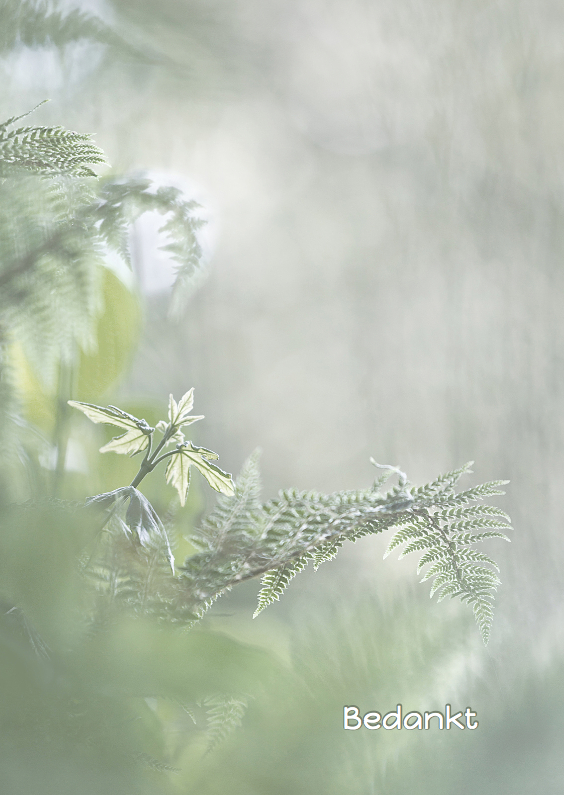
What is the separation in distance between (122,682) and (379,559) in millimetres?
440

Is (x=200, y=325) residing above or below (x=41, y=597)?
above

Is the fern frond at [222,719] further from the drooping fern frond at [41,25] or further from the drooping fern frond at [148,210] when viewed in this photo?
the drooping fern frond at [41,25]

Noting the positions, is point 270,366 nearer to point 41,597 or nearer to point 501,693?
point 501,693

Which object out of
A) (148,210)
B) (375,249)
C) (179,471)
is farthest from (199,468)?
(375,249)

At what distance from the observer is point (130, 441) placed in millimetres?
166

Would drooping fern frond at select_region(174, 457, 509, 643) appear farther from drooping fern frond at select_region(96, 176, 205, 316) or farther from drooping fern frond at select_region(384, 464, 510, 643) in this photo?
drooping fern frond at select_region(96, 176, 205, 316)

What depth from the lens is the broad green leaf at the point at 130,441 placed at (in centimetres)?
16

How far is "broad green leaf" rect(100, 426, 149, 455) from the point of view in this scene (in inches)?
6.4

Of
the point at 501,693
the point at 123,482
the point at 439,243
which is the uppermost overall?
the point at 439,243

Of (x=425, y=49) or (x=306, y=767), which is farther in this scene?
(x=425, y=49)

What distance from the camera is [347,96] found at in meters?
0.65

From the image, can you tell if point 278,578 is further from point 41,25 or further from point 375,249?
point 375,249

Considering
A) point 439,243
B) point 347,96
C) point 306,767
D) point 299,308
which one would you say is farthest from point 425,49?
point 306,767

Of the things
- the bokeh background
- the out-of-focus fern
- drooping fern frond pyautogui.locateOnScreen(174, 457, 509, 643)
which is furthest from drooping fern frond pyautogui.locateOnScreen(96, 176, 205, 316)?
the bokeh background
